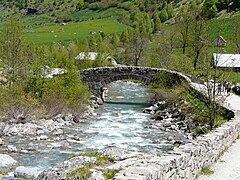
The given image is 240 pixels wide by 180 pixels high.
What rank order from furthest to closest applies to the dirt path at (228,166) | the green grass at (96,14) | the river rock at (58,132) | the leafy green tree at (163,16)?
the green grass at (96,14), the leafy green tree at (163,16), the river rock at (58,132), the dirt path at (228,166)

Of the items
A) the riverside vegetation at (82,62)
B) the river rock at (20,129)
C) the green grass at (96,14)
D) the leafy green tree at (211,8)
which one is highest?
the leafy green tree at (211,8)

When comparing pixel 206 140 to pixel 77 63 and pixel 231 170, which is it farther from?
pixel 77 63

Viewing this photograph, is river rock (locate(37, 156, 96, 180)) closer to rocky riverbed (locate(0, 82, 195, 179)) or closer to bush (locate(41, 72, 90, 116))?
rocky riverbed (locate(0, 82, 195, 179))

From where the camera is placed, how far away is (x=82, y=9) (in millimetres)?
189000

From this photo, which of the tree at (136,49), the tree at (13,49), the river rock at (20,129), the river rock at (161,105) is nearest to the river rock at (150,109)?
the river rock at (161,105)

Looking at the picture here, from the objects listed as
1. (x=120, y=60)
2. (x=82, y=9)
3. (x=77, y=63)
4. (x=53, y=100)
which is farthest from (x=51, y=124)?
(x=82, y=9)

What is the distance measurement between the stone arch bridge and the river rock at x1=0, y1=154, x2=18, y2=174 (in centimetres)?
2799

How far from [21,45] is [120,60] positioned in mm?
45162

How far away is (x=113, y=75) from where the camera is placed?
167 feet

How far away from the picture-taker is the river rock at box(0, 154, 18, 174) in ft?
71.2

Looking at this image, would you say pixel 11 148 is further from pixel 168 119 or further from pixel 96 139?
pixel 168 119

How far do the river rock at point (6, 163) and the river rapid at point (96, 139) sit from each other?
494 mm

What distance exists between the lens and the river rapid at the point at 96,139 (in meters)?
25.2

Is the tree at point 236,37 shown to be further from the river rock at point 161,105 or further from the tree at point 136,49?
the river rock at point 161,105
